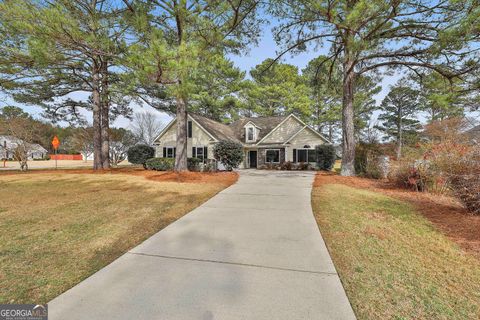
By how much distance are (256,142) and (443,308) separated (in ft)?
70.2

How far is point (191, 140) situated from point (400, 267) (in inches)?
799

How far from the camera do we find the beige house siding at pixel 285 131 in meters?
23.0

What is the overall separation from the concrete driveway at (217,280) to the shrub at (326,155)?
51.9 ft

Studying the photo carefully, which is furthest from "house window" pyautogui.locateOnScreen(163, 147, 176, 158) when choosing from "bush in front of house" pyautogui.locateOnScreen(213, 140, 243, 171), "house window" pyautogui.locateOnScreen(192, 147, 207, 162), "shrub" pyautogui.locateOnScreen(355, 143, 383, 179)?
"shrub" pyautogui.locateOnScreen(355, 143, 383, 179)

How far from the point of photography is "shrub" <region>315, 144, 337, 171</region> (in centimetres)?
1950

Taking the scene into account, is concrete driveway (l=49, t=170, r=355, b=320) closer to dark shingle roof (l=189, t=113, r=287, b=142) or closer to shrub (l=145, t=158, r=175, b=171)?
shrub (l=145, t=158, r=175, b=171)

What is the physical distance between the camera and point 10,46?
10.4 metres

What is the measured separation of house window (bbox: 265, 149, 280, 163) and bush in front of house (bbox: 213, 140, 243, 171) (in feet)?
20.1

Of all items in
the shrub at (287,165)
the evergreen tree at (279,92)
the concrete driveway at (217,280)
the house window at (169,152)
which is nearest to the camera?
the concrete driveway at (217,280)

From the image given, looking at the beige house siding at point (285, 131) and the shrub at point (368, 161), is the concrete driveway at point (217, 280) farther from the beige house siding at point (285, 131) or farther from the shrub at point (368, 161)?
the beige house siding at point (285, 131)

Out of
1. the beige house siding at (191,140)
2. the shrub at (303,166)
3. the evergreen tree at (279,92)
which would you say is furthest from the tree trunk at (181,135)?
the evergreen tree at (279,92)

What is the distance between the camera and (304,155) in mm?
21438

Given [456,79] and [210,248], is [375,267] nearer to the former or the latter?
[210,248]

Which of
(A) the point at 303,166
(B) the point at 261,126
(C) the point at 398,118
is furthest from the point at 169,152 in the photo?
(C) the point at 398,118
